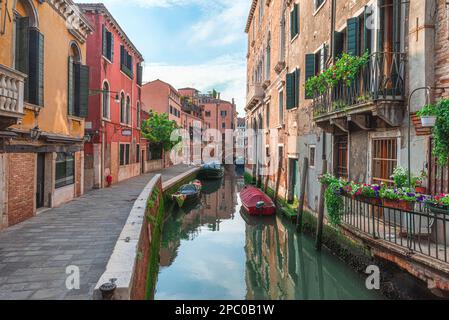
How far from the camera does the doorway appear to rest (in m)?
9.67

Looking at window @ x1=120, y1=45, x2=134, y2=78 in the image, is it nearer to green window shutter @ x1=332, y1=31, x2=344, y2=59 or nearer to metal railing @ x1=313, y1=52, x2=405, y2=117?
green window shutter @ x1=332, y1=31, x2=344, y2=59

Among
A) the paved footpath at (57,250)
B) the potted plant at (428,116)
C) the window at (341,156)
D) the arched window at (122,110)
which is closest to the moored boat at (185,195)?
the arched window at (122,110)

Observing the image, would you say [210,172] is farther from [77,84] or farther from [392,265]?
[392,265]

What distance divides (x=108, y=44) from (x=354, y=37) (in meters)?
12.1

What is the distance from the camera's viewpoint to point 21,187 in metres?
8.19

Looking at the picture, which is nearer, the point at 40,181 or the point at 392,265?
the point at 392,265

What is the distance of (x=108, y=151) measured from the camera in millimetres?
16469

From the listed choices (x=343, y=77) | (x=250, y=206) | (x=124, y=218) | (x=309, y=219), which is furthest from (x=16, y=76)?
(x=250, y=206)

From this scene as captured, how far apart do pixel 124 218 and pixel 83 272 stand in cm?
395

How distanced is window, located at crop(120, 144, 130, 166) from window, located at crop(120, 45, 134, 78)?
13.6 feet

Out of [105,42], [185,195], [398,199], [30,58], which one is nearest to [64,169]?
[30,58]

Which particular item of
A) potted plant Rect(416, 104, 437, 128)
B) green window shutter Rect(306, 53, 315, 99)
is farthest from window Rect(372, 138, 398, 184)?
green window shutter Rect(306, 53, 315, 99)

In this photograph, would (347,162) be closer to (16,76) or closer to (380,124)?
(380,124)

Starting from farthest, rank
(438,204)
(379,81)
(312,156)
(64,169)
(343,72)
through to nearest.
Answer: (312,156)
(64,169)
(343,72)
(379,81)
(438,204)
